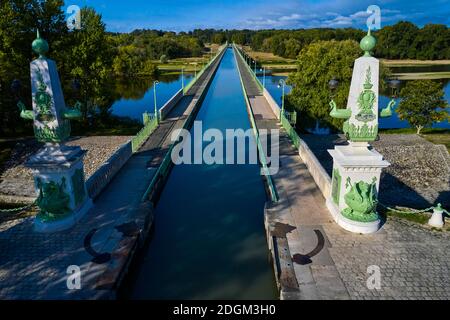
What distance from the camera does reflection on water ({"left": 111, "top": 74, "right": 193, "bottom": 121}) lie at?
4267cm

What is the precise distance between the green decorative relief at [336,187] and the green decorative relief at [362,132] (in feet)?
4.06

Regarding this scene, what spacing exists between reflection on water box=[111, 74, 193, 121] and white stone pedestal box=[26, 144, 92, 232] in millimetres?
24387

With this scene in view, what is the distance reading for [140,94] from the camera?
53.7 metres

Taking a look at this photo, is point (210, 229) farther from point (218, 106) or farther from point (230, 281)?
point (218, 106)

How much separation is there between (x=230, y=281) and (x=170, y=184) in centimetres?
803

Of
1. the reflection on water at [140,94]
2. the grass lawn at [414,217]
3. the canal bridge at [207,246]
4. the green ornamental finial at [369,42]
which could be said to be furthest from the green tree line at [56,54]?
the grass lawn at [414,217]

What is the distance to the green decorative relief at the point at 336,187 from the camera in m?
11.4

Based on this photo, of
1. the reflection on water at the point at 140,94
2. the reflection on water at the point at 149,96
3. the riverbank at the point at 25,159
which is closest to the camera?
the riverbank at the point at 25,159

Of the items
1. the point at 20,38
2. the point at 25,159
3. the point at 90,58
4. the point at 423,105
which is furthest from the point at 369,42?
the point at 90,58

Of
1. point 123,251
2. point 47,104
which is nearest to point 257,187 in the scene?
point 123,251

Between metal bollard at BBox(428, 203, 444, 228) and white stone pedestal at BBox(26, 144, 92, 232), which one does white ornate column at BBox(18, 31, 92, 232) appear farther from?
metal bollard at BBox(428, 203, 444, 228)

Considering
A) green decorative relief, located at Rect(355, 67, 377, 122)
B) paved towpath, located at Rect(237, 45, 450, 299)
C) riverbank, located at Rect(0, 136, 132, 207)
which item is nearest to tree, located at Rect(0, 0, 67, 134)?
riverbank, located at Rect(0, 136, 132, 207)

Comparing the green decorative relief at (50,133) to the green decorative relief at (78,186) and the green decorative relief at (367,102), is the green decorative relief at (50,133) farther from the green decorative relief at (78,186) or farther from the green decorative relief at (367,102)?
the green decorative relief at (367,102)

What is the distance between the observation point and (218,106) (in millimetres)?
39656
